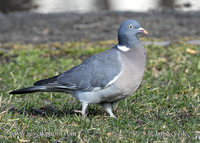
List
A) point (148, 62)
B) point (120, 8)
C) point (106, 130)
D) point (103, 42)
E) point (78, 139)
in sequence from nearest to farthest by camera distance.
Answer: point (78, 139)
point (106, 130)
point (148, 62)
point (103, 42)
point (120, 8)

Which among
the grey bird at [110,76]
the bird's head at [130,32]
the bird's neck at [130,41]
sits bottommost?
the grey bird at [110,76]

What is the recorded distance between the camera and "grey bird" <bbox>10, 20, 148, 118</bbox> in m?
4.86

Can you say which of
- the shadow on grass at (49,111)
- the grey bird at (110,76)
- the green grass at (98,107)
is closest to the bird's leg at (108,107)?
the grey bird at (110,76)

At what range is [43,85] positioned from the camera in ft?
17.3

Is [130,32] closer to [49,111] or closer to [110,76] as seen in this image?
[110,76]

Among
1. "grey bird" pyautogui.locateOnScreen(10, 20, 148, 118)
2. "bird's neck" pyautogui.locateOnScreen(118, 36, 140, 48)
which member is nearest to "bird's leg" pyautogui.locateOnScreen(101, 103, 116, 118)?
"grey bird" pyautogui.locateOnScreen(10, 20, 148, 118)

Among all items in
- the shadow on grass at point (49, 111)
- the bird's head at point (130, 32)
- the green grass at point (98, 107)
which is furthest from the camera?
the shadow on grass at point (49, 111)

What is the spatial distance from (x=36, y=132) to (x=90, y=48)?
4266 mm

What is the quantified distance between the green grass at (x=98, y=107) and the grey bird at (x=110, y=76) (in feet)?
0.89

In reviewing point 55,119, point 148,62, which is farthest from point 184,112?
point 148,62

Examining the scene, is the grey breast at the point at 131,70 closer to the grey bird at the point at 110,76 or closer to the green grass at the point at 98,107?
the grey bird at the point at 110,76

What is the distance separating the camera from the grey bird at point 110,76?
16.0ft

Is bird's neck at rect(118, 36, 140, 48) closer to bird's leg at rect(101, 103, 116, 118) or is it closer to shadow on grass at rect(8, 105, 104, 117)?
bird's leg at rect(101, 103, 116, 118)

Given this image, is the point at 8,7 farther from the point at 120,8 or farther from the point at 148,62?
the point at 148,62
